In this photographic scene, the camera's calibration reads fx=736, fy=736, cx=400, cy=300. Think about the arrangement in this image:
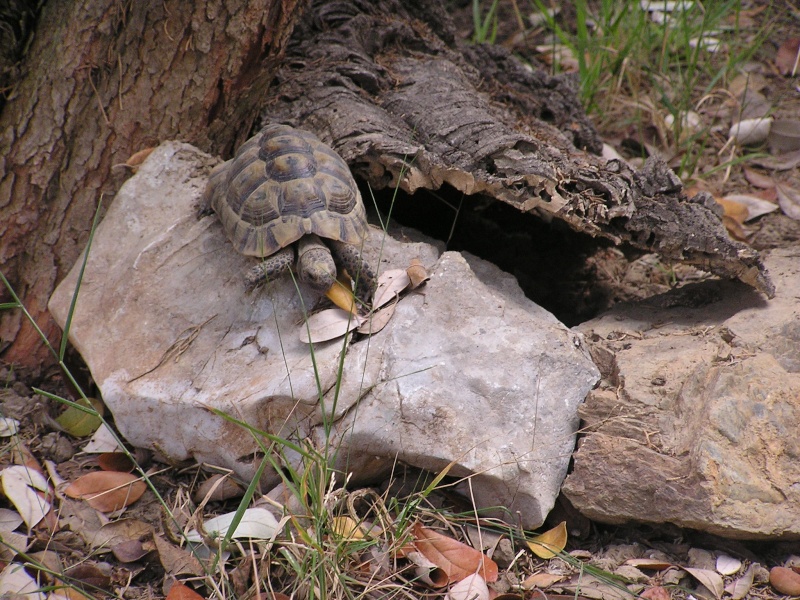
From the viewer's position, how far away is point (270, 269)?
2971mm

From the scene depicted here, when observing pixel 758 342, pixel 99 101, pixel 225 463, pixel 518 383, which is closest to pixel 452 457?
pixel 518 383

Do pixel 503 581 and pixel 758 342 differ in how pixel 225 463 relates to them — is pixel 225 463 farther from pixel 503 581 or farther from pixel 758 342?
pixel 758 342

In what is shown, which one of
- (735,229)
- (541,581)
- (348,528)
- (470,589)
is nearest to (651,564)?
(541,581)

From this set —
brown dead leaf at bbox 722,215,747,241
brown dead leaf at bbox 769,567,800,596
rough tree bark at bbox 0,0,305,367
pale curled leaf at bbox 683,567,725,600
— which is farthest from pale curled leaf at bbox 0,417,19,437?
brown dead leaf at bbox 722,215,747,241

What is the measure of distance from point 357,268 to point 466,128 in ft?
2.68

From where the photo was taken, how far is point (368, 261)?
311 centimetres

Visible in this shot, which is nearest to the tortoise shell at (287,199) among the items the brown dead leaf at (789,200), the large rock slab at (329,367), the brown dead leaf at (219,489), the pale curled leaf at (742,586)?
the large rock slab at (329,367)

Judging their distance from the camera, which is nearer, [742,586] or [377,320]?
[742,586]

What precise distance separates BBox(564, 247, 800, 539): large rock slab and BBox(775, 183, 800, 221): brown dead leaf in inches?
62.5

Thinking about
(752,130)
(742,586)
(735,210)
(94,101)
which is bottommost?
(742,586)

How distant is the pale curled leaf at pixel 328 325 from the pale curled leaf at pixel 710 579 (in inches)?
56.5

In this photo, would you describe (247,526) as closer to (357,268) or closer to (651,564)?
(357,268)

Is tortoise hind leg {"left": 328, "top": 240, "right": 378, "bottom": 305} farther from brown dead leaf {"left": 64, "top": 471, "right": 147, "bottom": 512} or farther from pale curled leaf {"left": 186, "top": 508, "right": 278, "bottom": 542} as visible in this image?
brown dead leaf {"left": 64, "top": 471, "right": 147, "bottom": 512}

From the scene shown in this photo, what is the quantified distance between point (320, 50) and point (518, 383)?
2191mm
